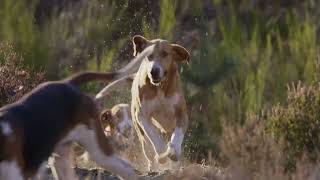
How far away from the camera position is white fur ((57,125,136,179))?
8.40 metres

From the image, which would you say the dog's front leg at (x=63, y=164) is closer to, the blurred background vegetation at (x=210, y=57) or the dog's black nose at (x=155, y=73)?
the blurred background vegetation at (x=210, y=57)

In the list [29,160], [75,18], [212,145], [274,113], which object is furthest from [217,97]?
[29,160]

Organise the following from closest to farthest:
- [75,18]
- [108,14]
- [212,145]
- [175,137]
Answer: [175,137] → [212,145] → [108,14] → [75,18]

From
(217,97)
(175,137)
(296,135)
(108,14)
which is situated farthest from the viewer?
(108,14)

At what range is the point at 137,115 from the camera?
12117 mm

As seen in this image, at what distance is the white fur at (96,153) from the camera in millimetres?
8398

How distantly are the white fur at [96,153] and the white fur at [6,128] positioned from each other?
79 centimetres

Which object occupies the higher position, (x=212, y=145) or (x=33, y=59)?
(x=33, y=59)

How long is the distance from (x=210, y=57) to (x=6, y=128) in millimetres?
7062

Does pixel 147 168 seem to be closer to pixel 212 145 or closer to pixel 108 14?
pixel 212 145

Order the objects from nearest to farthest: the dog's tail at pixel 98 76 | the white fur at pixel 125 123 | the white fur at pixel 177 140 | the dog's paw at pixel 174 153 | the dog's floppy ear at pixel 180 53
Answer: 1. the dog's tail at pixel 98 76
2. the dog's paw at pixel 174 153
3. the white fur at pixel 177 140
4. the dog's floppy ear at pixel 180 53
5. the white fur at pixel 125 123

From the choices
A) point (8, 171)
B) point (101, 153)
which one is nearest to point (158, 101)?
point (101, 153)

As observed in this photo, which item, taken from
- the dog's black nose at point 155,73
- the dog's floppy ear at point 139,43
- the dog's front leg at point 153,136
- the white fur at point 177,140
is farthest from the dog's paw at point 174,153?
the dog's floppy ear at point 139,43

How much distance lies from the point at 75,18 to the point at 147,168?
6.63 metres
